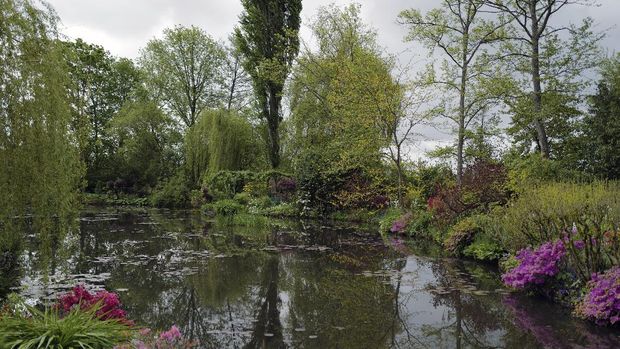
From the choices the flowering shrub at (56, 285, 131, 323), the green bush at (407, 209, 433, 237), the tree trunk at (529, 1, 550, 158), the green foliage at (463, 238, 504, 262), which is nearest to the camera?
the flowering shrub at (56, 285, 131, 323)

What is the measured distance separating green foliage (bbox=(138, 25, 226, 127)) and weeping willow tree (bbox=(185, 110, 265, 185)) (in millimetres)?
7907

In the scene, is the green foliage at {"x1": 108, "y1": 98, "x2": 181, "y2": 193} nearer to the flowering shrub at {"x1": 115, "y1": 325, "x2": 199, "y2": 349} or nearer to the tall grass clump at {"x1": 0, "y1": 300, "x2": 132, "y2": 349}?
the tall grass clump at {"x1": 0, "y1": 300, "x2": 132, "y2": 349}

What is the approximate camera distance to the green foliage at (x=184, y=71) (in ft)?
131

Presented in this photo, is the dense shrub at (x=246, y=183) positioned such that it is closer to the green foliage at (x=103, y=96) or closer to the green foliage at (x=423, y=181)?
the green foliage at (x=423, y=181)

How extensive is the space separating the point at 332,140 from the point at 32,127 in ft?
67.5

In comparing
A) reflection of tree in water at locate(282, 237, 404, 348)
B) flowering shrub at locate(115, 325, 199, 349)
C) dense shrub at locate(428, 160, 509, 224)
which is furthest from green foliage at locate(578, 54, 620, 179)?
flowering shrub at locate(115, 325, 199, 349)

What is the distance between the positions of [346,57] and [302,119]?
5243 mm

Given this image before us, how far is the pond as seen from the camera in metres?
6.18

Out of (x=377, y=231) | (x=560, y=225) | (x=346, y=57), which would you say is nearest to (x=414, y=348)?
(x=560, y=225)

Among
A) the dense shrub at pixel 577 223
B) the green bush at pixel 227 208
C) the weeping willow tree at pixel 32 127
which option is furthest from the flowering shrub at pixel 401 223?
the weeping willow tree at pixel 32 127

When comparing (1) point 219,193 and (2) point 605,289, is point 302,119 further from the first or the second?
(2) point 605,289

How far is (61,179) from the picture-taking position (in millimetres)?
6266

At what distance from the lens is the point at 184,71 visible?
4041 centimetres

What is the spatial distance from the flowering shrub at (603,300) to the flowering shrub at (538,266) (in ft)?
3.16
